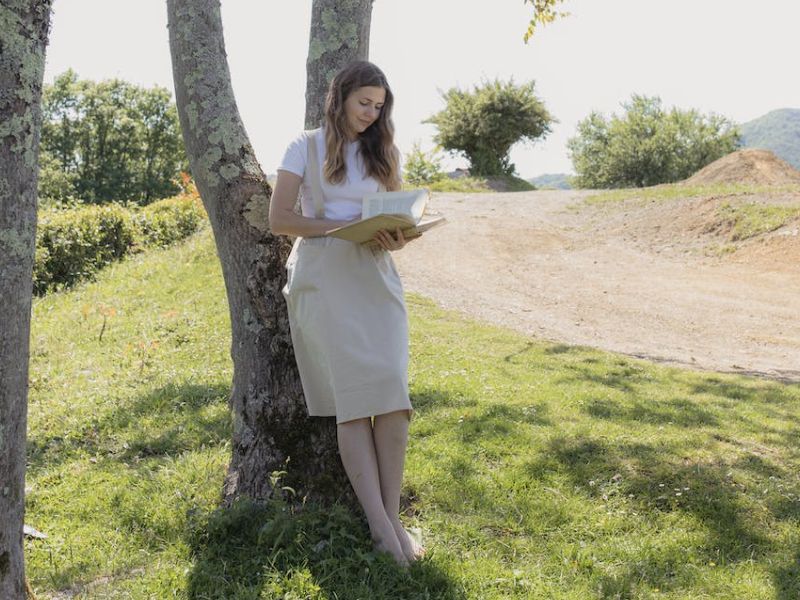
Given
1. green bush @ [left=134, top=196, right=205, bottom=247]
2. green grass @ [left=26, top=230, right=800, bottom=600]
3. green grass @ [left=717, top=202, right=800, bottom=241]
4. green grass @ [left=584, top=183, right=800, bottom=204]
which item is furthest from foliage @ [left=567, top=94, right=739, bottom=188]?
green grass @ [left=26, top=230, right=800, bottom=600]

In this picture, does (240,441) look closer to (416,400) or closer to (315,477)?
(315,477)

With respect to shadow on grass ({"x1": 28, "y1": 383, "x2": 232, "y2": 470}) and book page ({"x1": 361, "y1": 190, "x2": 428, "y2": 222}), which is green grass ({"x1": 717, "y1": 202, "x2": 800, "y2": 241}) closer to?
shadow on grass ({"x1": 28, "y1": 383, "x2": 232, "y2": 470})

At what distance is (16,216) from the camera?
8.25 feet

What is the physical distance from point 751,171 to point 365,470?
20.4m

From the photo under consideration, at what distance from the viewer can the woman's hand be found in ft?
11.0

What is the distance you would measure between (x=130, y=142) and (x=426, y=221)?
4858 cm

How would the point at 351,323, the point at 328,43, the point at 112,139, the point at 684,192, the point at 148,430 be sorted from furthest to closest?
the point at 112,139, the point at 684,192, the point at 148,430, the point at 328,43, the point at 351,323

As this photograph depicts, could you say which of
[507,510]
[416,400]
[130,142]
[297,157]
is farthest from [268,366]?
[130,142]

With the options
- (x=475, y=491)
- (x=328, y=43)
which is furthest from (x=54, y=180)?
(x=475, y=491)

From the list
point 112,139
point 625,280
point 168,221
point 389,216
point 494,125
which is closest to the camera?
point 389,216

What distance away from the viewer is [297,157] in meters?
3.46

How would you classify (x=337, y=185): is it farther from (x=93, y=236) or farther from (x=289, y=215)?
(x=93, y=236)

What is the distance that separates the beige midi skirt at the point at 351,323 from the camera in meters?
3.45

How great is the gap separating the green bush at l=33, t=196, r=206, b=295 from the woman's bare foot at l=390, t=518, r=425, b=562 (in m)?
10.8
